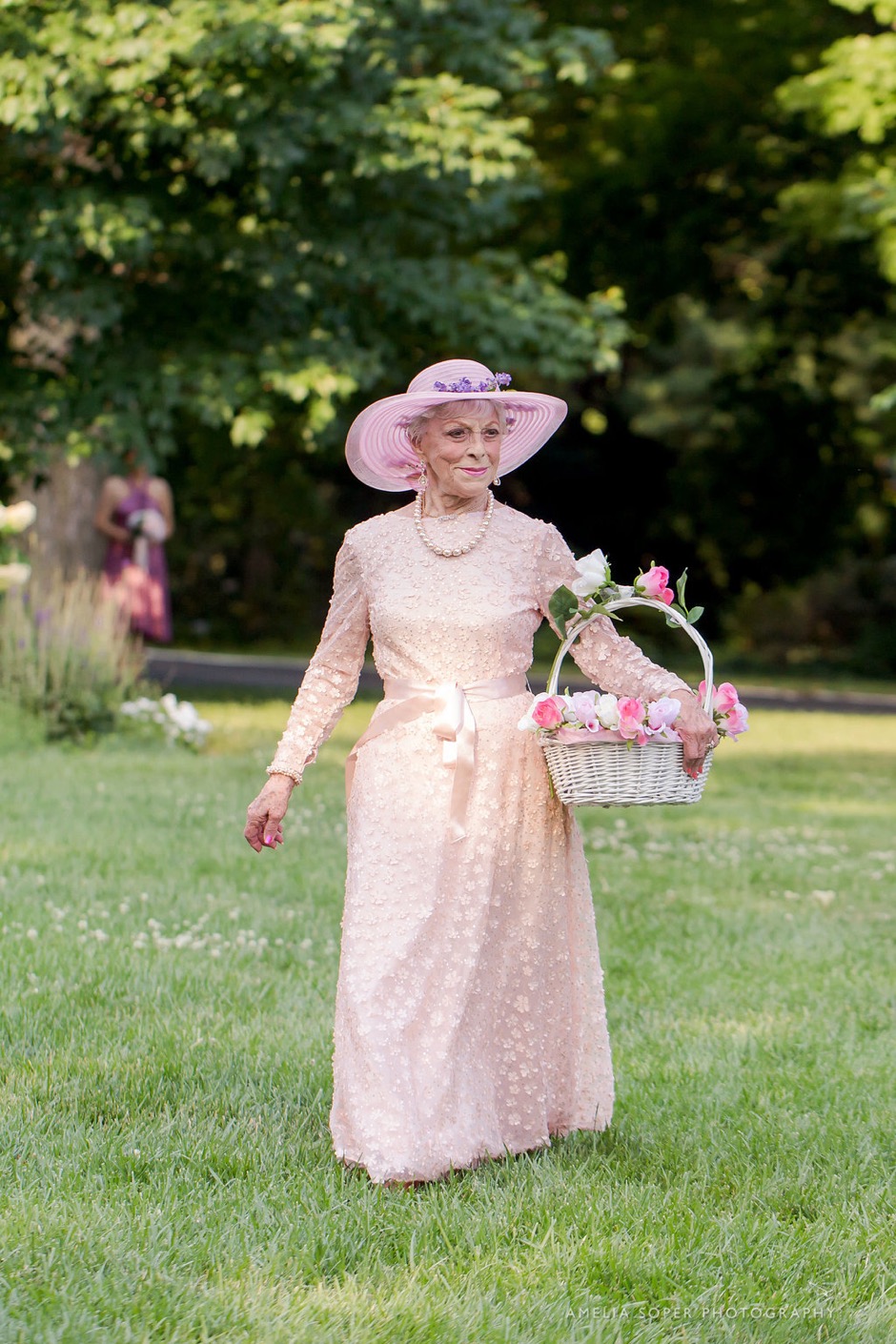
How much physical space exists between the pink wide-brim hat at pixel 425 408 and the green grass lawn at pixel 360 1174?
1691 mm

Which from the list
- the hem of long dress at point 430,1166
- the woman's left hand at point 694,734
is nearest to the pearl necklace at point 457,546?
the woman's left hand at point 694,734

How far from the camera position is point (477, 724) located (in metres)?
4.29

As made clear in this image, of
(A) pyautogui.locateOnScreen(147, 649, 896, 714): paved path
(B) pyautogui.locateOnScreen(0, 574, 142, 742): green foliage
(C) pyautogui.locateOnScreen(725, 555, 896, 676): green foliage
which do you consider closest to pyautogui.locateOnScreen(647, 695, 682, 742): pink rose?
(B) pyautogui.locateOnScreen(0, 574, 142, 742): green foliage

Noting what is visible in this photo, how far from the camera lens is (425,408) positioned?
14.2 feet

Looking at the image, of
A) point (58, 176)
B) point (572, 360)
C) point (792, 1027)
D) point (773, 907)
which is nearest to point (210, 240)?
point (58, 176)

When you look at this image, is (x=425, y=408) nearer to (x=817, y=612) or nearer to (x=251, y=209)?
(x=251, y=209)

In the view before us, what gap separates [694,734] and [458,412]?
98cm

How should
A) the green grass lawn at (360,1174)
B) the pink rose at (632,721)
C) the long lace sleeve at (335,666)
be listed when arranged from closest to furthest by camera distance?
the green grass lawn at (360,1174)
the pink rose at (632,721)
the long lace sleeve at (335,666)

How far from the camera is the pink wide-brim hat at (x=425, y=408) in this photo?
167 inches

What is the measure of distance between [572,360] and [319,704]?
11.7 metres

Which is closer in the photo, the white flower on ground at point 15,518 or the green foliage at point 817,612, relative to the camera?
the white flower on ground at point 15,518

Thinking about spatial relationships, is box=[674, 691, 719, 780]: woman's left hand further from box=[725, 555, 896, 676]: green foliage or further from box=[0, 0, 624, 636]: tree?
box=[725, 555, 896, 676]: green foliage

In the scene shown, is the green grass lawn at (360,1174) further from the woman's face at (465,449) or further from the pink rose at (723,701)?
the woman's face at (465,449)

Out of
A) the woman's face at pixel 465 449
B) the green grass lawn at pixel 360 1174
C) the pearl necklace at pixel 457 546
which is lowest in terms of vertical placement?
the green grass lawn at pixel 360 1174
